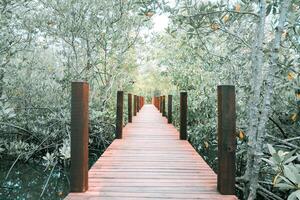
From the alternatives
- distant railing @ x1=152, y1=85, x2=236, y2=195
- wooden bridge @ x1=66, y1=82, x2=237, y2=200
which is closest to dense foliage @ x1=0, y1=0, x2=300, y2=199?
wooden bridge @ x1=66, y1=82, x2=237, y2=200

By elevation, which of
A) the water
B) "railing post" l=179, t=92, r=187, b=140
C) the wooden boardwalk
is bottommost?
the water

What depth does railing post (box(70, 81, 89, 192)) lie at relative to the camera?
281 centimetres

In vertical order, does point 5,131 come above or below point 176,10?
below

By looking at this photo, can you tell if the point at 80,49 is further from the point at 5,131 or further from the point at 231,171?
the point at 231,171

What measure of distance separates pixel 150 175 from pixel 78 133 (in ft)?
3.48

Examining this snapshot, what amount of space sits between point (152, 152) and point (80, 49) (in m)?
4.13

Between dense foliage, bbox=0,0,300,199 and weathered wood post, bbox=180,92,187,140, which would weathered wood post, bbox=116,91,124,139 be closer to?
dense foliage, bbox=0,0,300,199

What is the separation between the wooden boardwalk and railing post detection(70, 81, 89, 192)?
0.13 metres

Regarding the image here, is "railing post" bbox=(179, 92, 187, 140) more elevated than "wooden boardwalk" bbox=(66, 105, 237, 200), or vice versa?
"railing post" bbox=(179, 92, 187, 140)

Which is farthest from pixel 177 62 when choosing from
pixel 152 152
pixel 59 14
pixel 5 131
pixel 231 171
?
pixel 231 171

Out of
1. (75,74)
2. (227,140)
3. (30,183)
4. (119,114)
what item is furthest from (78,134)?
(75,74)

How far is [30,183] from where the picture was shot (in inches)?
267

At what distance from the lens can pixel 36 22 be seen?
24.7 feet

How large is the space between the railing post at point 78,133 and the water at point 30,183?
3562 millimetres
